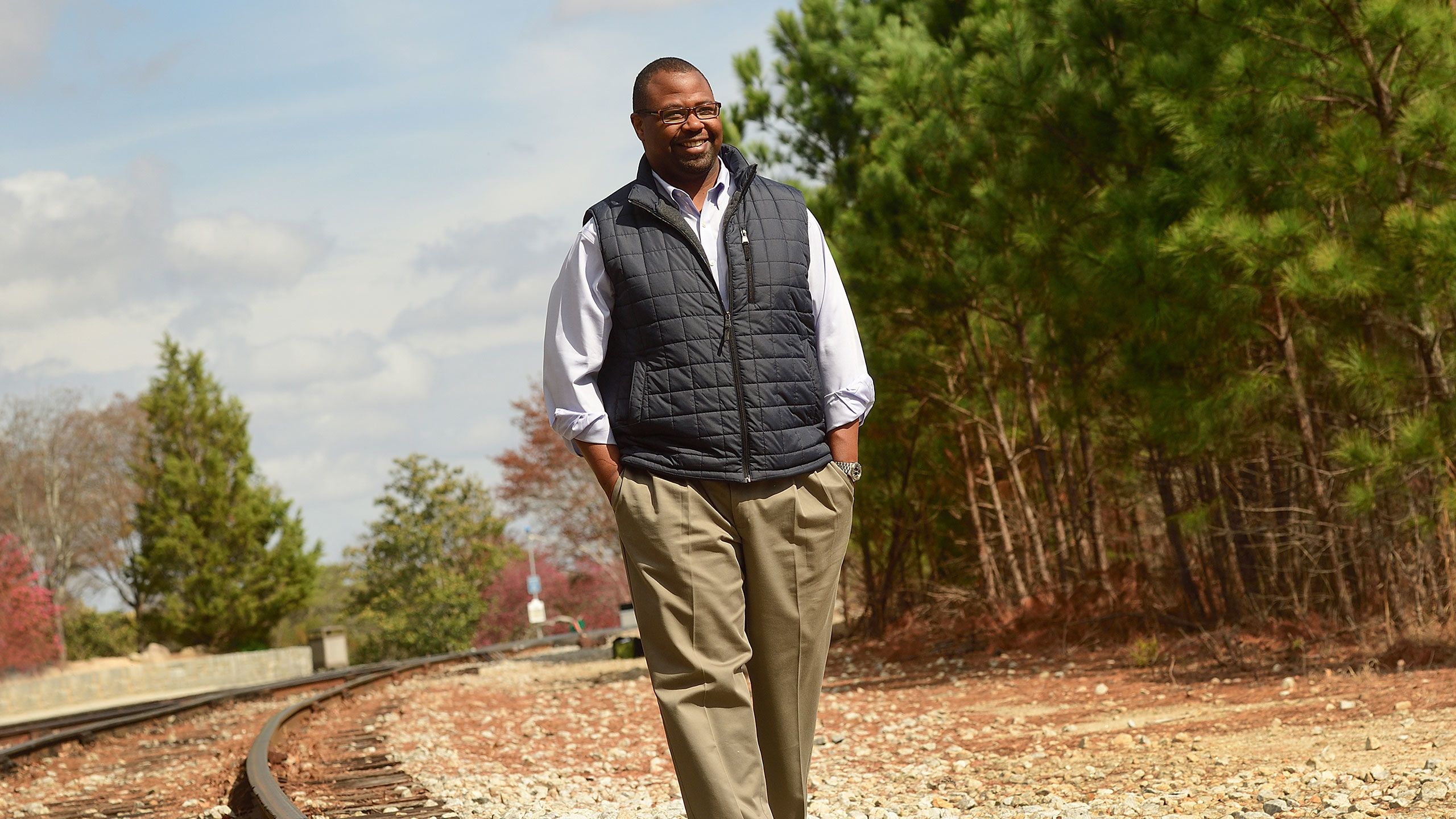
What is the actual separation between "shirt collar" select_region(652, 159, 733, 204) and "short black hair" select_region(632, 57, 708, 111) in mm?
158

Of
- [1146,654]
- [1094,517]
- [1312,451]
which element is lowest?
[1146,654]

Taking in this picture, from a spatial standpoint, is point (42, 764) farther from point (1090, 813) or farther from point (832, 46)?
point (832, 46)

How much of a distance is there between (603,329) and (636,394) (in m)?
0.17

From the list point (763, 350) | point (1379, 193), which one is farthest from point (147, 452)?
point (763, 350)

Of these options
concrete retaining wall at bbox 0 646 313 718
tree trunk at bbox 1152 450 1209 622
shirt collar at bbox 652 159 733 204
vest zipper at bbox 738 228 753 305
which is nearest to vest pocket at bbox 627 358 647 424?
vest zipper at bbox 738 228 753 305

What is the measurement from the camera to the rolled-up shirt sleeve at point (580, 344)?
2.95 metres

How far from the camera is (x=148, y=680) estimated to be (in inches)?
1094

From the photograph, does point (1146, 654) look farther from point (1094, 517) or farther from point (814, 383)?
point (814, 383)

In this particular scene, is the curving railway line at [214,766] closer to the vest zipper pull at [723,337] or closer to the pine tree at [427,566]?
the vest zipper pull at [723,337]

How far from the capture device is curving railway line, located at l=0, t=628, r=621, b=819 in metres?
6.16

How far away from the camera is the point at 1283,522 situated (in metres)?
8.91

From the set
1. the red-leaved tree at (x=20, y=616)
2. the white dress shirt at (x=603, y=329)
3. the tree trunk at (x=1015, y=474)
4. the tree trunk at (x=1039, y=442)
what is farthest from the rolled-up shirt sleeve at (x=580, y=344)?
the red-leaved tree at (x=20, y=616)

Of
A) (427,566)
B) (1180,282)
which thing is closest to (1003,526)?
(1180,282)

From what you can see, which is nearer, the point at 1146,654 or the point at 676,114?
the point at 676,114
